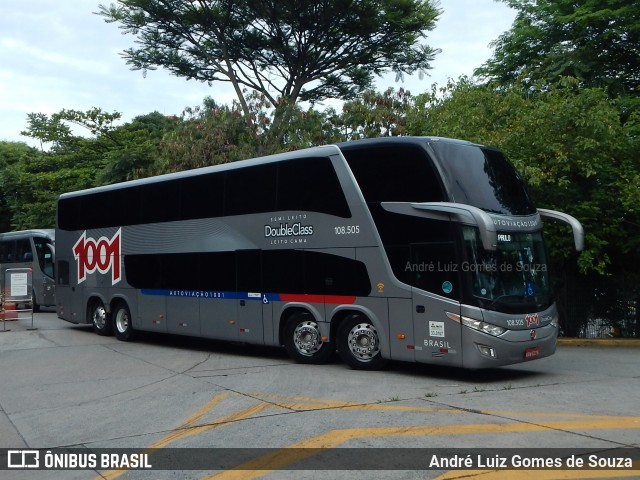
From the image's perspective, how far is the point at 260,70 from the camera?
32.3m

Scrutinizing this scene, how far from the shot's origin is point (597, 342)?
1920 centimetres

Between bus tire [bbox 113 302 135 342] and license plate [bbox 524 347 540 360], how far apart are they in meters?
10.6

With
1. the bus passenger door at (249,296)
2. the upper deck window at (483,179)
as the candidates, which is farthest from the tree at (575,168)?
the bus passenger door at (249,296)

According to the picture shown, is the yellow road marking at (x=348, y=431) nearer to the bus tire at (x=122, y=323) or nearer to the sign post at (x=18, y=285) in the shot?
the bus tire at (x=122, y=323)

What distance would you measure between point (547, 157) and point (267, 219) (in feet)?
25.5

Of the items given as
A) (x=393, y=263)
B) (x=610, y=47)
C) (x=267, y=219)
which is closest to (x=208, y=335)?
(x=267, y=219)

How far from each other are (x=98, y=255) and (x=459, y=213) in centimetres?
1160

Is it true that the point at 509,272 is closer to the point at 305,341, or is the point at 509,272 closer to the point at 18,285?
the point at 305,341

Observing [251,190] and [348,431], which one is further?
[251,190]

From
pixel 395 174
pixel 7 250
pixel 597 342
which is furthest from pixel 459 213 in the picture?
pixel 7 250

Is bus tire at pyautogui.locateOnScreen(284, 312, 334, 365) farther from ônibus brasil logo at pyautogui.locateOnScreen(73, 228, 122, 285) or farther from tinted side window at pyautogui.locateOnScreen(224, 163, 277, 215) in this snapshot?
ônibus brasil logo at pyautogui.locateOnScreen(73, 228, 122, 285)

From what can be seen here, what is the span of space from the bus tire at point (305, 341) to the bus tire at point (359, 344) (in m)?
0.49

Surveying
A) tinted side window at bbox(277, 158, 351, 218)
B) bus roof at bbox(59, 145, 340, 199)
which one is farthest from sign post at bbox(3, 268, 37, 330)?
tinted side window at bbox(277, 158, 351, 218)

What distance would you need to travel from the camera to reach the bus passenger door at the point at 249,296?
604 inches
